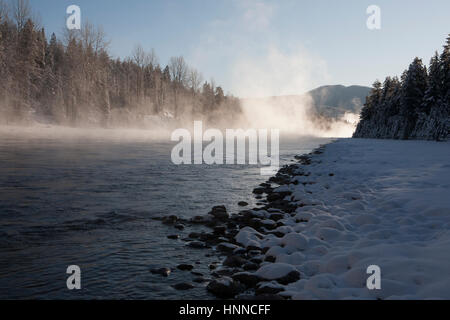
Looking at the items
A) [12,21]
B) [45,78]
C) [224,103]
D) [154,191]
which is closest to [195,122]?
[224,103]

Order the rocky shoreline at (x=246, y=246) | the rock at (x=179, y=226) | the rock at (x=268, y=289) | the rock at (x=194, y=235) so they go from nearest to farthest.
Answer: the rock at (x=268, y=289) → the rocky shoreline at (x=246, y=246) → the rock at (x=194, y=235) → the rock at (x=179, y=226)

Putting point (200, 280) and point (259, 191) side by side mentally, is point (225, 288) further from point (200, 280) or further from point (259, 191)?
point (259, 191)

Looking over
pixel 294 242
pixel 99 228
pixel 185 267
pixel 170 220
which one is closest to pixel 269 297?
pixel 185 267

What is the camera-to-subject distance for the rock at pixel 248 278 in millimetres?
4273

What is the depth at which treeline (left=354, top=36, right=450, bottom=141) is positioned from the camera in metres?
44.0

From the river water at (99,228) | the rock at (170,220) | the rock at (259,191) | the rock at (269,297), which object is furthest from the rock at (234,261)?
the rock at (259,191)

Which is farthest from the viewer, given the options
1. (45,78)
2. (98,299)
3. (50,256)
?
(45,78)

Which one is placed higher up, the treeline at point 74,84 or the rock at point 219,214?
the treeline at point 74,84

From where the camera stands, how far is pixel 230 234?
6426mm

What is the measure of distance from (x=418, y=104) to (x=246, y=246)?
57168 mm

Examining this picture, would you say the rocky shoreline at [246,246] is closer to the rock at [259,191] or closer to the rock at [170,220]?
the rock at [170,220]
